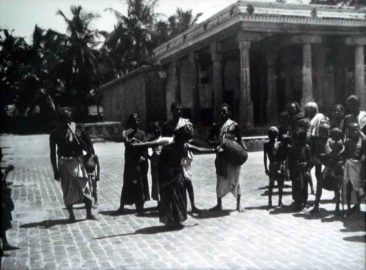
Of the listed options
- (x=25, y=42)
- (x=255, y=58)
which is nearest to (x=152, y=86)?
(x=255, y=58)

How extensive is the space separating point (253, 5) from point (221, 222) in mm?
12075

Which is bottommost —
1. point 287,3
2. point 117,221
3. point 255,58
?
point 117,221

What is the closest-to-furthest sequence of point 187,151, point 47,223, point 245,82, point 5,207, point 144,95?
point 5,207 < point 187,151 < point 47,223 < point 245,82 < point 144,95

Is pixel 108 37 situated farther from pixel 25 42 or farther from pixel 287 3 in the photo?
pixel 25 42

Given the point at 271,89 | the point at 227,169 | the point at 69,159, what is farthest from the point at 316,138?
the point at 271,89

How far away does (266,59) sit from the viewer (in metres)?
20.8

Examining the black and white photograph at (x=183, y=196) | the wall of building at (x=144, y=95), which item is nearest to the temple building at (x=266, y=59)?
the wall of building at (x=144, y=95)

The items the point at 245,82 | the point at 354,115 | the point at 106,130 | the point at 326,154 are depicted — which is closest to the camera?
the point at 354,115

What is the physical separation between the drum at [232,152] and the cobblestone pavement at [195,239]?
840 millimetres

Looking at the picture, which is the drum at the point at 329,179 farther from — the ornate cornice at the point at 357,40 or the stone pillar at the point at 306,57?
the ornate cornice at the point at 357,40

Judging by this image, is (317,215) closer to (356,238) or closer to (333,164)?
(333,164)

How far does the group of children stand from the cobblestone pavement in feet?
1.25

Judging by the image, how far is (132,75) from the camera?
2786cm

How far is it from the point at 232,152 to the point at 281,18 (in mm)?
10747
